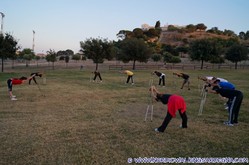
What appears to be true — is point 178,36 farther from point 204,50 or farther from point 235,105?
point 235,105

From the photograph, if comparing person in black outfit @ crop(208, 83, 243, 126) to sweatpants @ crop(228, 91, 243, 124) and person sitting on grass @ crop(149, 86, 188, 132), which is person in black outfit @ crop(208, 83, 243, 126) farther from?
person sitting on grass @ crop(149, 86, 188, 132)

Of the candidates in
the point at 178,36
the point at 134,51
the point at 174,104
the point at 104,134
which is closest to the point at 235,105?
the point at 174,104

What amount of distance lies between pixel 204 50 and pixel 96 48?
22.3 meters

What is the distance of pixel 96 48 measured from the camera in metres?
40.9

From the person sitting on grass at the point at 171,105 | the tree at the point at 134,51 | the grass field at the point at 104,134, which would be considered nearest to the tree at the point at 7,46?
the tree at the point at 134,51

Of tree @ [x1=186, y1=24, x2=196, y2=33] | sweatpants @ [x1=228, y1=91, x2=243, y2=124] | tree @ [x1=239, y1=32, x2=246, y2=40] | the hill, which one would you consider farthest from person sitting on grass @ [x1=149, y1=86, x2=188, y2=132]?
tree @ [x1=239, y1=32, x2=246, y2=40]

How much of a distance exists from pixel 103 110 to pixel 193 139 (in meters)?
5.21

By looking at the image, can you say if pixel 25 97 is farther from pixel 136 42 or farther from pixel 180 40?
pixel 180 40

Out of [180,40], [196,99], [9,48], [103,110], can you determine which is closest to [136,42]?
[9,48]

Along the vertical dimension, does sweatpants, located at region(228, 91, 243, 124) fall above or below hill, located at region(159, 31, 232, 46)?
below

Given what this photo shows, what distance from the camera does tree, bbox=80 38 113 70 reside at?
134 feet

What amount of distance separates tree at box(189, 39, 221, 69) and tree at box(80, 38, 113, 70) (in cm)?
1814

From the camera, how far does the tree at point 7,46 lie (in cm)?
3266

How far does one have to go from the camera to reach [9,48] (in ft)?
110
